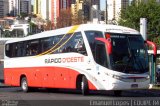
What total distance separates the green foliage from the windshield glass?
1677 inches

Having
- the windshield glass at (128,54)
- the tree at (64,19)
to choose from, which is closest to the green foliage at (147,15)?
the tree at (64,19)

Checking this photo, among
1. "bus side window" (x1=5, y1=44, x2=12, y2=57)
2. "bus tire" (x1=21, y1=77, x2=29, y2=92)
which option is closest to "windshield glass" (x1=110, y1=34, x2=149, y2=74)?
"bus tire" (x1=21, y1=77, x2=29, y2=92)

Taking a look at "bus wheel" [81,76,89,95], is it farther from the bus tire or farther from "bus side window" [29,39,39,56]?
the bus tire

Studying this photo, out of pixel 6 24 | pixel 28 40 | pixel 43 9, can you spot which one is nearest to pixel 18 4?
pixel 6 24

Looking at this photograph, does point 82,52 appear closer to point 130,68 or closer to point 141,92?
point 130,68

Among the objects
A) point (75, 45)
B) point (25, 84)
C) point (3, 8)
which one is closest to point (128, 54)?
point (75, 45)

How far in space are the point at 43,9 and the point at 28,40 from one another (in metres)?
103

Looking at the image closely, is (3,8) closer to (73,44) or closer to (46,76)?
(46,76)

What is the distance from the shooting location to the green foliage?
62125 mm

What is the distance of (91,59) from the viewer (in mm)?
18703

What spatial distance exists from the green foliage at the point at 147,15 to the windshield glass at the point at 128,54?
4259cm

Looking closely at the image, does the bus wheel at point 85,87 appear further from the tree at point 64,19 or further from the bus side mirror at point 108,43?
the tree at point 64,19

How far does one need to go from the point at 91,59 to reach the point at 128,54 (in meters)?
1.60

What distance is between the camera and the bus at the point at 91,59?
1795 cm
